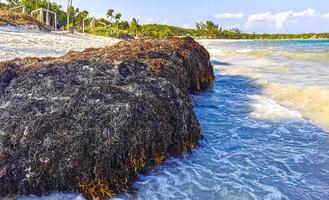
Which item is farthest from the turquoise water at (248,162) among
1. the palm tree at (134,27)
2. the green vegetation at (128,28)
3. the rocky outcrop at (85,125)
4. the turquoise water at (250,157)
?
the palm tree at (134,27)

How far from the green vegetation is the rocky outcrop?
82.0 feet

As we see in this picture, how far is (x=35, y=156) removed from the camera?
4.46 meters

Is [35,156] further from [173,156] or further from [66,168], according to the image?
[173,156]

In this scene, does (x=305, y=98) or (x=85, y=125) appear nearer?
(x=85, y=125)

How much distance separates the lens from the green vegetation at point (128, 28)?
1934 inches

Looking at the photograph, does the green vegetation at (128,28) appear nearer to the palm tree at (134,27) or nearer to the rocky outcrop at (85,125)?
the palm tree at (134,27)

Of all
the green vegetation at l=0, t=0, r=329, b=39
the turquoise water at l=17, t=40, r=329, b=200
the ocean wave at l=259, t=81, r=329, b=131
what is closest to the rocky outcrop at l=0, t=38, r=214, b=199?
the turquoise water at l=17, t=40, r=329, b=200

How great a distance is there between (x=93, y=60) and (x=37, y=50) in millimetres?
6878

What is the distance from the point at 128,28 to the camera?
6944cm

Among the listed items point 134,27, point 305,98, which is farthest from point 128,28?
point 305,98

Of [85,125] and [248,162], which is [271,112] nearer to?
[248,162]

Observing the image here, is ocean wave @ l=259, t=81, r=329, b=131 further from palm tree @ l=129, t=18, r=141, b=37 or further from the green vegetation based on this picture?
palm tree @ l=129, t=18, r=141, b=37

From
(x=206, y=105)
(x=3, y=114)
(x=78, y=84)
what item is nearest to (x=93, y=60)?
(x=78, y=84)

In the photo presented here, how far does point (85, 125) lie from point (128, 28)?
6597 cm
